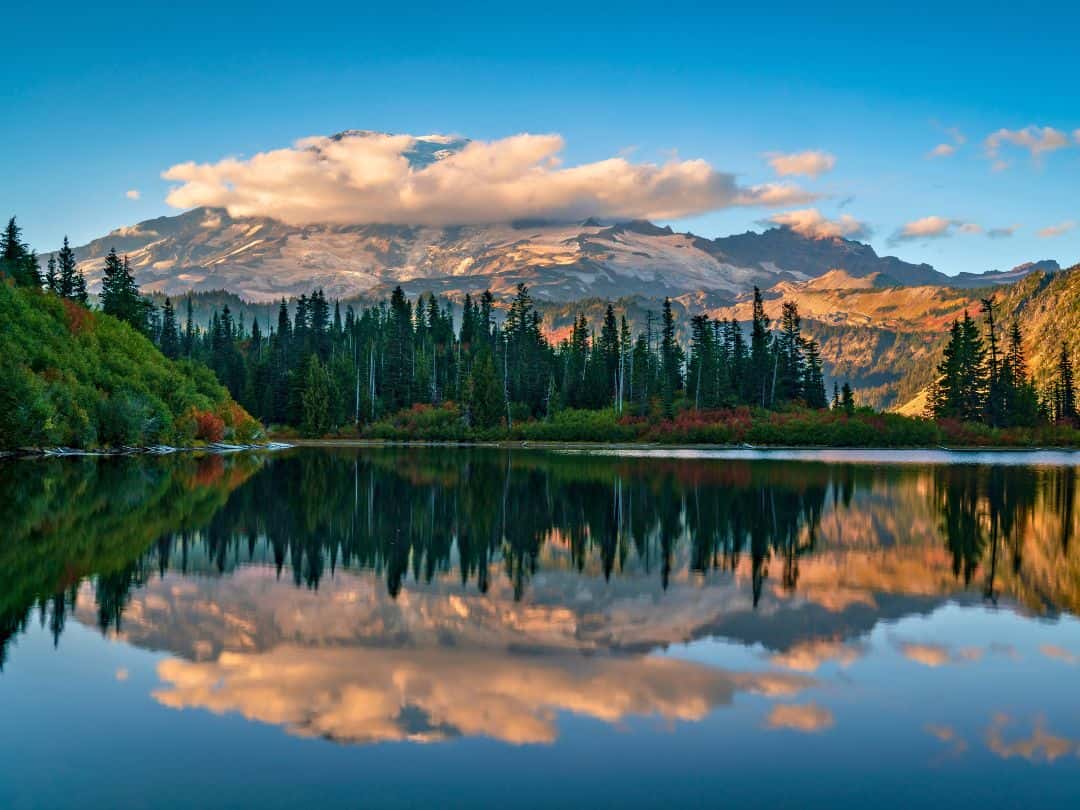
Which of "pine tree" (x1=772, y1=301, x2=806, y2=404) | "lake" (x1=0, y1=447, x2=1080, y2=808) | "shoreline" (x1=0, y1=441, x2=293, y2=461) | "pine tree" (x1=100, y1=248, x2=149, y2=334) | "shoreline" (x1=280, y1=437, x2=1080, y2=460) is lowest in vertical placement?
"shoreline" (x1=280, y1=437, x2=1080, y2=460)

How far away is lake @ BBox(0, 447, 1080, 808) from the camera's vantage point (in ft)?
32.8

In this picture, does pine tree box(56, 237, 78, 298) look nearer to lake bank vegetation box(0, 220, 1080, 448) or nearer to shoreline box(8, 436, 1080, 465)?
lake bank vegetation box(0, 220, 1080, 448)

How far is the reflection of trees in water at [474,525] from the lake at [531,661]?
0.63ft

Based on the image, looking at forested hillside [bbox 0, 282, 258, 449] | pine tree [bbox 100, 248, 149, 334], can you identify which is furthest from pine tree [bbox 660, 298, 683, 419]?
pine tree [bbox 100, 248, 149, 334]

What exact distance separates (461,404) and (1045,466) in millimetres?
73859

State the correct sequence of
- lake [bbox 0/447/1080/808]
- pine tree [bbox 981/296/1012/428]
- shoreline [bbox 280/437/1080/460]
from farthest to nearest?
pine tree [bbox 981/296/1012/428] < shoreline [bbox 280/437/1080/460] < lake [bbox 0/447/1080/808]

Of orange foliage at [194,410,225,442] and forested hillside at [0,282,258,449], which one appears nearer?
forested hillside at [0,282,258,449]

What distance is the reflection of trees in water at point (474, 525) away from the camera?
22.3 m

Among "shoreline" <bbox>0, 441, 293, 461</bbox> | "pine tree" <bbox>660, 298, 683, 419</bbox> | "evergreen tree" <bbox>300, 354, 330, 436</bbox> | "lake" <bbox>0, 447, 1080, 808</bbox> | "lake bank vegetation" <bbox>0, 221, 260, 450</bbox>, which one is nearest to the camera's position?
"lake" <bbox>0, 447, 1080, 808</bbox>

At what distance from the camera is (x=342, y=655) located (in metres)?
14.7

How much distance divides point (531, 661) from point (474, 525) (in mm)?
16916

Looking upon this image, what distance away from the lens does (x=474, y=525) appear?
103ft

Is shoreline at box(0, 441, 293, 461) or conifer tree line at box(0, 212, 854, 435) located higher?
conifer tree line at box(0, 212, 854, 435)

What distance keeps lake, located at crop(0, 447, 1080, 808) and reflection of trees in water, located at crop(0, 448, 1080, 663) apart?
0.19 metres
